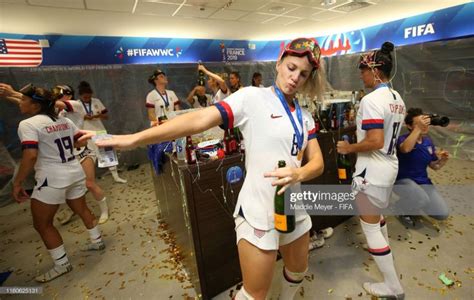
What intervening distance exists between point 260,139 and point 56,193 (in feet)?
6.90

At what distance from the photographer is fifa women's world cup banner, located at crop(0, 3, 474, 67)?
498 centimetres

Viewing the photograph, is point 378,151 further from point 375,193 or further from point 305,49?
point 305,49

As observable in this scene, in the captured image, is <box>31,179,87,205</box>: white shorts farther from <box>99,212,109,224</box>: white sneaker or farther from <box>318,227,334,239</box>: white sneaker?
<box>318,227,334,239</box>: white sneaker

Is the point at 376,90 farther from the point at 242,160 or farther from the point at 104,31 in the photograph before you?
the point at 104,31

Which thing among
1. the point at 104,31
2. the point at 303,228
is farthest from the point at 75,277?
the point at 104,31

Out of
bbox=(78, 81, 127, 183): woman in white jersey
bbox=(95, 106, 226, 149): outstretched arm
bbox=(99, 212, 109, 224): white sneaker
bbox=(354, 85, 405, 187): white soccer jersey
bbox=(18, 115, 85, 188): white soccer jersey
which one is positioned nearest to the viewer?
bbox=(95, 106, 226, 149): outstretched arm

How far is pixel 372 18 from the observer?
640 centimetres

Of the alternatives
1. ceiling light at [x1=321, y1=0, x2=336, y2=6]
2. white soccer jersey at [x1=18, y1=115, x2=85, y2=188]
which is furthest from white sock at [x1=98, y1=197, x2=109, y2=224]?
ceiling light at [x1=321, y1=0, x2=336, y2=6]

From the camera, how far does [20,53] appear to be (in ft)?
16.0

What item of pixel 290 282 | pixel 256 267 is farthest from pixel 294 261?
pixel 256 267

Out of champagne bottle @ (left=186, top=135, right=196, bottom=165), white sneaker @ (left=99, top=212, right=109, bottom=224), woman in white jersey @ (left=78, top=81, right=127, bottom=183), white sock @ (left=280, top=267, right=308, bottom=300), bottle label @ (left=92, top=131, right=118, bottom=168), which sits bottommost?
white sneaker @ (left=99, top=212, right=109, bottom=224)

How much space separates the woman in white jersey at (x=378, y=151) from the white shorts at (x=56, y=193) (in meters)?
2.45

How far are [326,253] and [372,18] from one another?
6.60 meters

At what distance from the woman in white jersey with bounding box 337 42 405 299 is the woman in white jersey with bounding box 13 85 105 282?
89.4 inches
